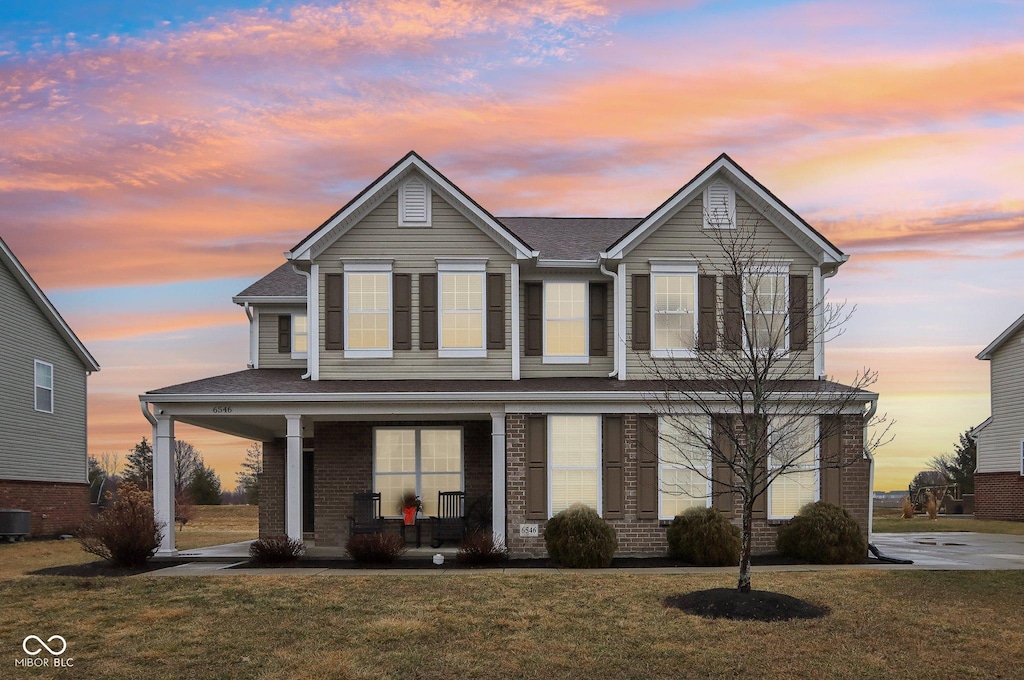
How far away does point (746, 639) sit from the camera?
12844mm

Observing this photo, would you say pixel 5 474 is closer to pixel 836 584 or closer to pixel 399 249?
pixel 399 249

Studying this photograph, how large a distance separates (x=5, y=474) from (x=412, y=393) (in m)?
15.2

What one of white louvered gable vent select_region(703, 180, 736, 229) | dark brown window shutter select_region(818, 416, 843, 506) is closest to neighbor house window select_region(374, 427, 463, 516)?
white louvered gable vent select_region(703, 180, 736, 229)

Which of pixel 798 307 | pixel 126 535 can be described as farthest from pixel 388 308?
pixel 798 307

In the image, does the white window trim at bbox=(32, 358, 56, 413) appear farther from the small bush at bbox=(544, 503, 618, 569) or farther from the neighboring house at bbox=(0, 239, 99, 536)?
the small bush at bbox=(544, 503, 618, 569)

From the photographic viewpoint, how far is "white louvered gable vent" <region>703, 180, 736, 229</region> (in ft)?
74.1

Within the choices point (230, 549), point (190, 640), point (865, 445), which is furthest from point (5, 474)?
point (865, 445)

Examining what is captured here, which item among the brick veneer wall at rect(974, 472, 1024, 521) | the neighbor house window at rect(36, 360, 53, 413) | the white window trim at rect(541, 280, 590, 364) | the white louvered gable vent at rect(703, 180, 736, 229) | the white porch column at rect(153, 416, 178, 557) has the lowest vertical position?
the brick veneer wall at rect(974, 472, 1024, 521)

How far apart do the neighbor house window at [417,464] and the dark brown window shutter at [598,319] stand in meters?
3.73

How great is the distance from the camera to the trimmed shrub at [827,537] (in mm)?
19258

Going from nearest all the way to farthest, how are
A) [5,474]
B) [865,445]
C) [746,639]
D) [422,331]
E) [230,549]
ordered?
1. [746,639]
2. [865,445]
3. [422,331]
4. [230,549]
5. [5,474]

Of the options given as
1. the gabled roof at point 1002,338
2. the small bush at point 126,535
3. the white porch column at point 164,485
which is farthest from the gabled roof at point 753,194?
the gabled roof at point 1002,338

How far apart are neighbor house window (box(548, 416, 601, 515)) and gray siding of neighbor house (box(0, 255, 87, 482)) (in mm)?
17187

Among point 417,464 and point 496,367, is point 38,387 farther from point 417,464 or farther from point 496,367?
point 496,367
